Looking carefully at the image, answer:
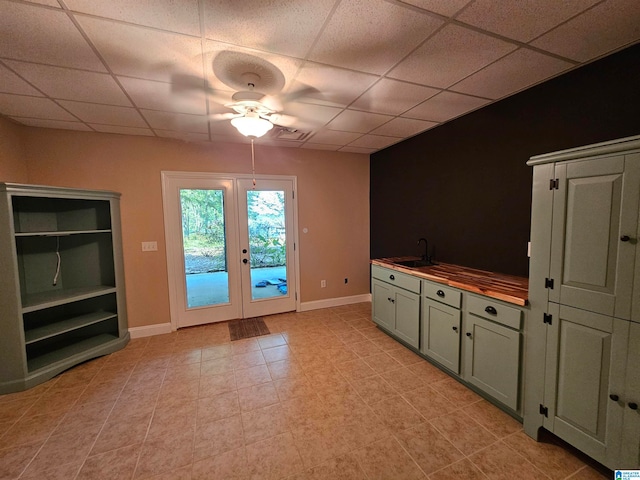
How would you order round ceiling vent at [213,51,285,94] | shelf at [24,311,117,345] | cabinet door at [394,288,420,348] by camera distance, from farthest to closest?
cabinet door at [394,288,420,348] → shelf at [24,311,117,345] → round ceiling vent at [213,51,285,94]

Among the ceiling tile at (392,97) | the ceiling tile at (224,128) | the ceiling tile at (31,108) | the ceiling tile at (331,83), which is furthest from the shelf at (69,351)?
the ceiling tile at (392,97)

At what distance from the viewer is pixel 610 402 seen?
1.46 m

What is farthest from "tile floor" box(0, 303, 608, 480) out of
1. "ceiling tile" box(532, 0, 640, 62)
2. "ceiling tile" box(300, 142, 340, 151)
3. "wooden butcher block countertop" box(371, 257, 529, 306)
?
"ceiling tile" box(300, 142, 340, 151)

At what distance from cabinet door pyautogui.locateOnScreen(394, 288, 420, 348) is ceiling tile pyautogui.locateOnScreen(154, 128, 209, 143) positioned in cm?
318

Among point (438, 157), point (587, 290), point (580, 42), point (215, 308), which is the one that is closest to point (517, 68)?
point (580, 42)

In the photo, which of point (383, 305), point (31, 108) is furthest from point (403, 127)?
point (31, 108)

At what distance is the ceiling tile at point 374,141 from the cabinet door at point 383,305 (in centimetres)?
196

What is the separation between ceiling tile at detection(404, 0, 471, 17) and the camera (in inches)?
53.4

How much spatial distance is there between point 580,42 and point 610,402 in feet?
7.12

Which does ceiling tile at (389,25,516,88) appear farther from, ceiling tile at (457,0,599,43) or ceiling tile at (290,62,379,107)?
ceiling tile at (290,62,379,107)

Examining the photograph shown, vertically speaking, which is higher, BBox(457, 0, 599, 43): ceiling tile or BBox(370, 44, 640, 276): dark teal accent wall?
BBox(457, 0, 599, 43): ceiling tile

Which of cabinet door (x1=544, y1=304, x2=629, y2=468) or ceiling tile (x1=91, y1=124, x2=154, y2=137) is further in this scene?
ceiling tile (x1=91, y1=124, x2=154, y2=137)

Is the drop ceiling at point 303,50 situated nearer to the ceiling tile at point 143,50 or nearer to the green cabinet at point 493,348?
the ceiling tile at point 143,50

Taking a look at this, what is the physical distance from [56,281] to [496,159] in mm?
5048
